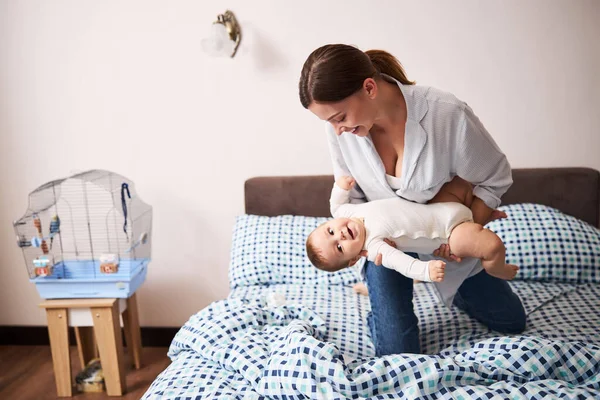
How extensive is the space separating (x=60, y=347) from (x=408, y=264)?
174cm

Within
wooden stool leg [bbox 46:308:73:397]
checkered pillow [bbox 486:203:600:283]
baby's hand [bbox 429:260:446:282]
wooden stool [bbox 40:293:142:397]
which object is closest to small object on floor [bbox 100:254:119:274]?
wooden stool [bbox 40:293:142:397]

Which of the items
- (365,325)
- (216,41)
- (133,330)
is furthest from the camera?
(133,330)

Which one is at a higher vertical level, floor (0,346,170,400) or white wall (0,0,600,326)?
white wall (0,0,600,326)

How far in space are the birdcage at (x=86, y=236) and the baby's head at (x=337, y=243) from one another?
3.48 feet

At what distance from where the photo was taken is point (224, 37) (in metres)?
2.54

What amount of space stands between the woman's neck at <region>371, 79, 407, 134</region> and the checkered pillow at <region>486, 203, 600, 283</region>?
3.35ft

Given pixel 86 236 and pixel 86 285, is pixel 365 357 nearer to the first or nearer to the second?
pixel 86 285

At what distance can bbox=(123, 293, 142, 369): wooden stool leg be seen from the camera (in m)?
2.60

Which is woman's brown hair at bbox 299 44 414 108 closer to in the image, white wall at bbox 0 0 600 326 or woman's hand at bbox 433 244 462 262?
woman's hand at bbox 433 244 462 262

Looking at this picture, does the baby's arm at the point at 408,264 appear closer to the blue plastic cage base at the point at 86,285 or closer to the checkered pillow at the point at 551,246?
the checkered pillow at the point at 551,246

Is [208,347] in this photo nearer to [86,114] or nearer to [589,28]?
[86,114]

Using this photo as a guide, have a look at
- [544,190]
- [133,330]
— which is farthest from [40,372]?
[544,190]

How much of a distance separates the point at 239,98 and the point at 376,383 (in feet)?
5.94

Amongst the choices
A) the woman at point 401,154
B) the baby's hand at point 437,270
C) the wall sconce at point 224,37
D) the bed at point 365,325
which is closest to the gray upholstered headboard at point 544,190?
the bed at point 365,325
